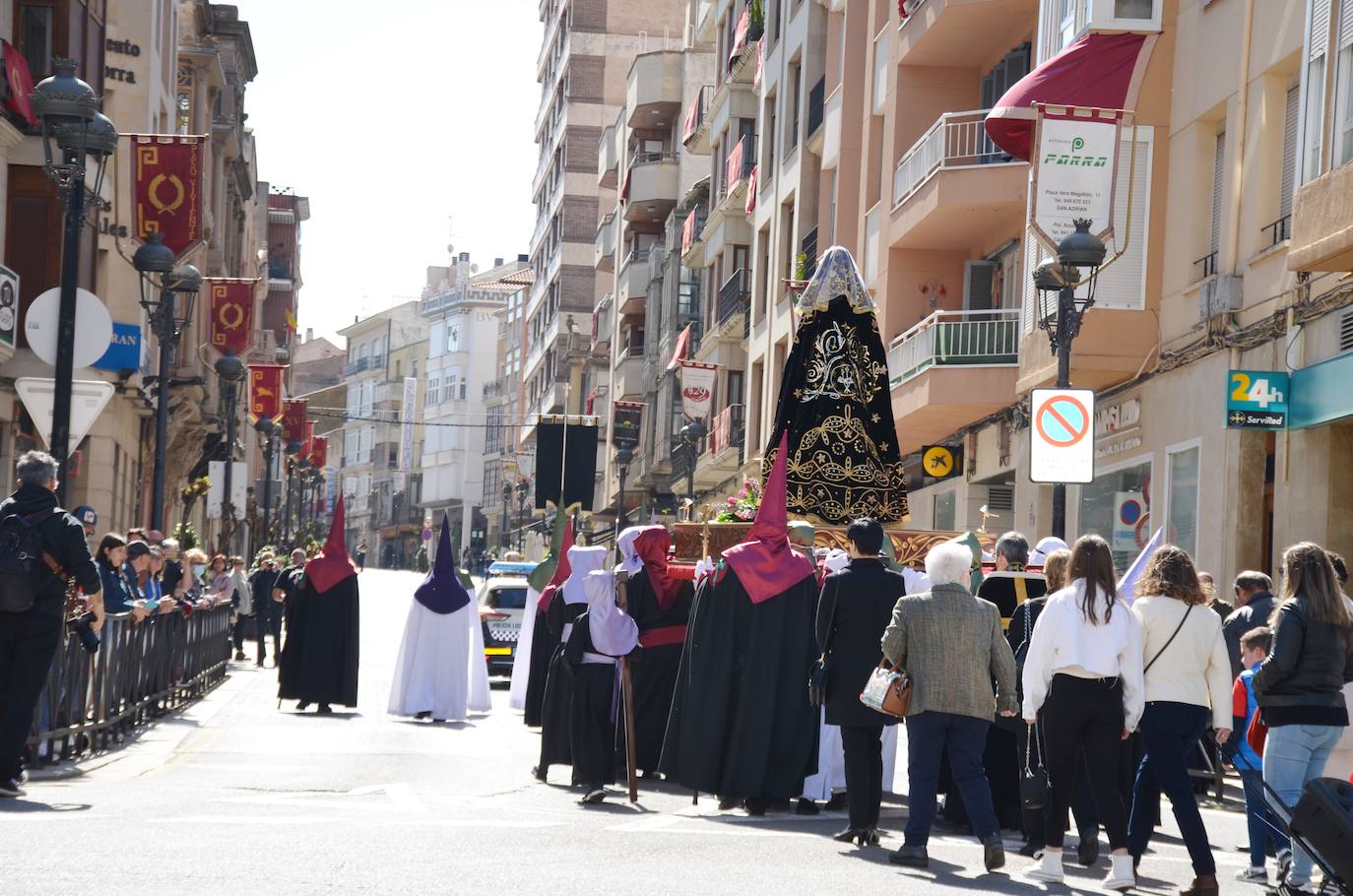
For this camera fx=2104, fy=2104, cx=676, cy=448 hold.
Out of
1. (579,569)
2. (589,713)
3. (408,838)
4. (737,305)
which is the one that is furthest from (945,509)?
(408,838)

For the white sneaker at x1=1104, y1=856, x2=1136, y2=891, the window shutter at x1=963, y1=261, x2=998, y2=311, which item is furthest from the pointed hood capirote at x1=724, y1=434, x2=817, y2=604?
the window shutter at x1=963, y1=261, x2=998, y2=311

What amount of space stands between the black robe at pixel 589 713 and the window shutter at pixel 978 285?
1900 centimetres

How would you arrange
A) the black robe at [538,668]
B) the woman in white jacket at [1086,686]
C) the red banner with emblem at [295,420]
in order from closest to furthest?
the woman in white jacket at [1086,686], the black robe at [538,668], the red banner with emblem at [295,420]

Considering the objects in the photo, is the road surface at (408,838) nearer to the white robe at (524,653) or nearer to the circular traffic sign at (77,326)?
the circular traffic sign at (77,326)

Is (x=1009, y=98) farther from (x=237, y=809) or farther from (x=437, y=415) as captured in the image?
(x=437, y=415)

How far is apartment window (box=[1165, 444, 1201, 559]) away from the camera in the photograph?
Answer: 2222 cm

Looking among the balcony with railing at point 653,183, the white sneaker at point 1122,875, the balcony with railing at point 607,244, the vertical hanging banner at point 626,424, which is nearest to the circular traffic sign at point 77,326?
the white sneaker at point 1122,875

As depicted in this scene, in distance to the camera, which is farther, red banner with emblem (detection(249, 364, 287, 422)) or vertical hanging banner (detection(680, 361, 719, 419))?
red banner with emblem (detection(249, 364, 287, 422))

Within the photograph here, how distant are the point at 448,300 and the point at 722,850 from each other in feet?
415

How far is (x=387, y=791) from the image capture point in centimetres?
1346

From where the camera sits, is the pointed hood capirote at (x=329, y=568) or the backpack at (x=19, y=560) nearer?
the backpack at (x=19, y=560)

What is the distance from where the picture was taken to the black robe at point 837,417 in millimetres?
17828

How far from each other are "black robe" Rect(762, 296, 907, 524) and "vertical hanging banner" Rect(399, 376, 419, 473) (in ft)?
407

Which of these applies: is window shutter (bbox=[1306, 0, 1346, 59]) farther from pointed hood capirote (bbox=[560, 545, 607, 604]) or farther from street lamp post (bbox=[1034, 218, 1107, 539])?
pointed hood capirote (bbox=[560, 545, 607, 604])
